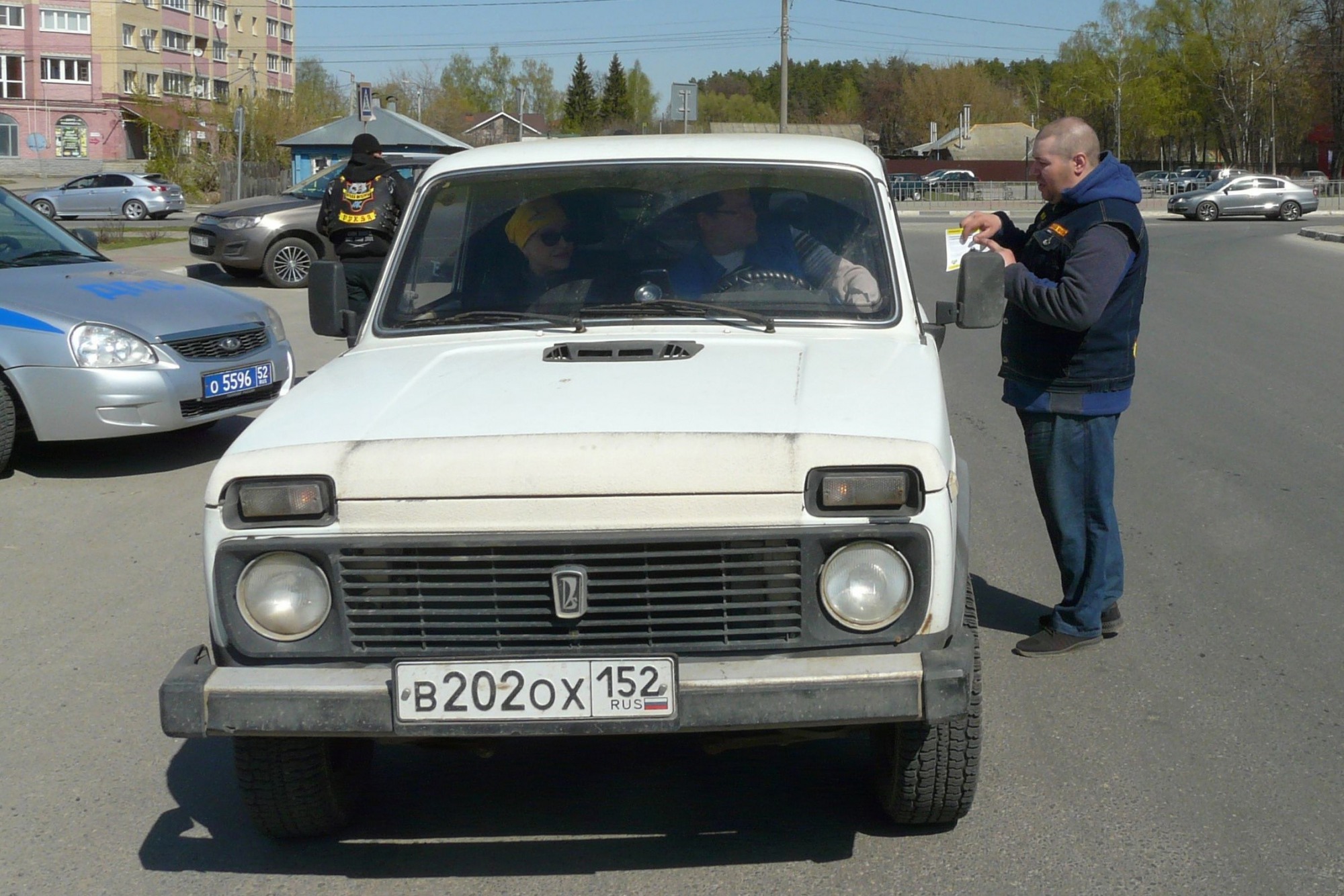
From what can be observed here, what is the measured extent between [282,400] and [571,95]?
119 m

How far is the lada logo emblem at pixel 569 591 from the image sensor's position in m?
3.03

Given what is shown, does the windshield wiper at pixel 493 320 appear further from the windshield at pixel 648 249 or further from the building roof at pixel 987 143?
the building roof at pixel 987 143

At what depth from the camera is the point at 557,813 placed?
3.78 m

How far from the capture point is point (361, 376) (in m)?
3.86

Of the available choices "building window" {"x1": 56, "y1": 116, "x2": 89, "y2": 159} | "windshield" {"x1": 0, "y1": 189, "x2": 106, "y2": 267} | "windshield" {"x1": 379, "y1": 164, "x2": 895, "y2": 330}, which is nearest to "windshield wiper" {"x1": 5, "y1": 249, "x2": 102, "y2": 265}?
"windshield" {"x1": 0, "y1": 189, "x2": 106, "y2": 267}

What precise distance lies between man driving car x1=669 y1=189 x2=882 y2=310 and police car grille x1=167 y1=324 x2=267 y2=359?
4.57 metres

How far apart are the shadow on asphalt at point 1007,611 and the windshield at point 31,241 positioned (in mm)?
6128

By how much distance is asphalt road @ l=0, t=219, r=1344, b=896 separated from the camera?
3.44 m

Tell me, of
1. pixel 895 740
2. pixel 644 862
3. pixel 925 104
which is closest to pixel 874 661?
pixel 895 740

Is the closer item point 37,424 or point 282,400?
point 282,400

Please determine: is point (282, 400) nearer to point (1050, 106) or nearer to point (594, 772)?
point (594, 772)

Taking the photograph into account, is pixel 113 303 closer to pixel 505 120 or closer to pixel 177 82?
pixel 505 120

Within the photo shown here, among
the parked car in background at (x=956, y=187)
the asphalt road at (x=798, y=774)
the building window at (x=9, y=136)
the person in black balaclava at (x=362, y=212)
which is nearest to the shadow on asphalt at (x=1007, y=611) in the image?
the asphalt road at (x=798, y=774)

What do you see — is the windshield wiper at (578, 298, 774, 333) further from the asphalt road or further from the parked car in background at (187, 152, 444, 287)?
the parked car in background at (187, 152, 444, 287)
